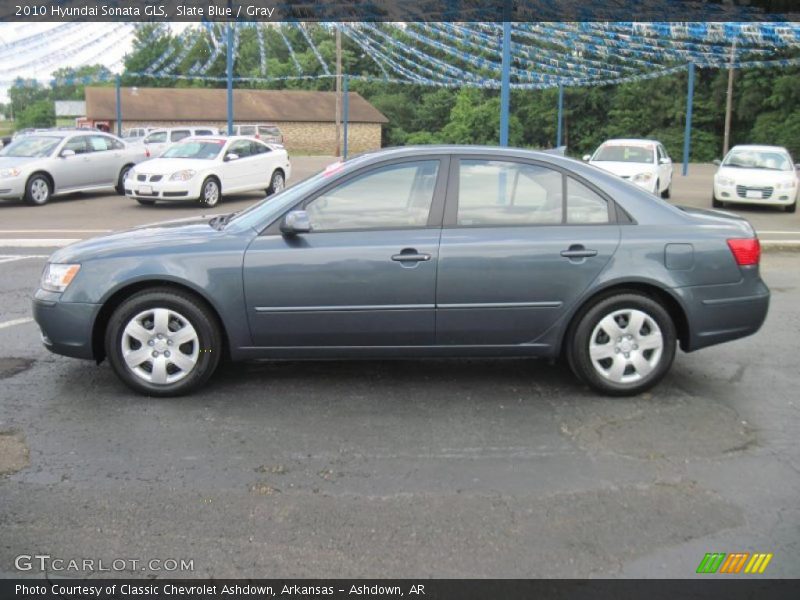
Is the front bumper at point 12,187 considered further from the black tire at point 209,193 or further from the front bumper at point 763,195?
the front bumper at point 763,195

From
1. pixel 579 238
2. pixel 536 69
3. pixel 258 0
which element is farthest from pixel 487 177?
pixel 536 69

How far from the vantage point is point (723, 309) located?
203 inches

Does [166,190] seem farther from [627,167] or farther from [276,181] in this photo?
[627,167]

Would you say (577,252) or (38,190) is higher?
(577,252)

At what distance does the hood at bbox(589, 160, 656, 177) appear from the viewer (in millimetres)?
17234

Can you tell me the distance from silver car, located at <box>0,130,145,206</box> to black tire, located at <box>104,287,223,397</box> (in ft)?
45.0

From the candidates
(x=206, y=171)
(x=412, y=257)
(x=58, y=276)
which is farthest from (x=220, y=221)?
(x=206, y=171)

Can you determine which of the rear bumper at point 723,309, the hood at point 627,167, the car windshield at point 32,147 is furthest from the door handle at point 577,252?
the car windshield at point 32,147

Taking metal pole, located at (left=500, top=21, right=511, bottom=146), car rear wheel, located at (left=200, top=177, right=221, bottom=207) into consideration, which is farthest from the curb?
car rear wheel, located at (left=200, top=177, right=221, bottom=207)

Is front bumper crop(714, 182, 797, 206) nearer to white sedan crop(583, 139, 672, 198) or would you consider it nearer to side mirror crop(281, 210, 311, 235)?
white sedan crop(583, 139, 672, 198)

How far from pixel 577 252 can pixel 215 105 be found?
64.5 m

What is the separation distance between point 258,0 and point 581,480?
66.5 ft

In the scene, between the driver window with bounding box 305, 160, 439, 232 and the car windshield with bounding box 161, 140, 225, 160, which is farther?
the car windshield with bounding box 161, 140, 225, 160

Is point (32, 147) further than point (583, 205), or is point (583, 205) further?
point (32, 147)
